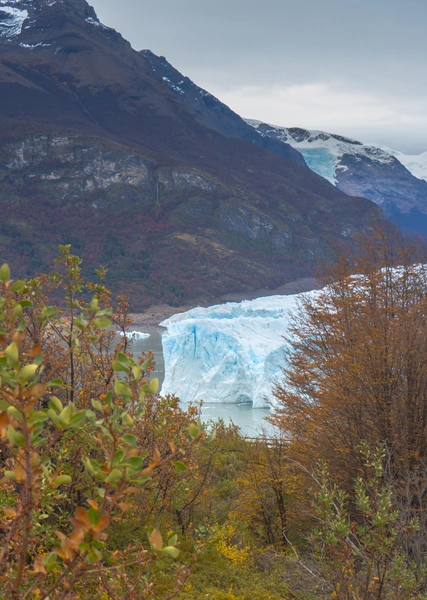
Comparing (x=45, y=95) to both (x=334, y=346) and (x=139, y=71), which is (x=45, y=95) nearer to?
(x=139, y=71)

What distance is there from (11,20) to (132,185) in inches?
2728

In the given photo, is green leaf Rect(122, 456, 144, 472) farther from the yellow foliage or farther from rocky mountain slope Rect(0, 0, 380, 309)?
rocky mountain slope Rect(0, 0, 380, 309)

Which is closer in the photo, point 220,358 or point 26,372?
point 26,372

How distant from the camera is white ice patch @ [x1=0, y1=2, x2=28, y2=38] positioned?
13925 centimetres

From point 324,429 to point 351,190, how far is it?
159749mm

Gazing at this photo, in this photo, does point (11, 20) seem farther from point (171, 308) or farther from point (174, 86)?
point (171, 308)

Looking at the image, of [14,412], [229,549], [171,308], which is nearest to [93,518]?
[14,412]

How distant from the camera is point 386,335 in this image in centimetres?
780

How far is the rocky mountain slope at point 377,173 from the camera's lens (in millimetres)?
156300

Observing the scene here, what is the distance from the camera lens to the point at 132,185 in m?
104

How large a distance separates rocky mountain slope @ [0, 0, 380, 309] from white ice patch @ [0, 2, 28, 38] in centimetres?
34

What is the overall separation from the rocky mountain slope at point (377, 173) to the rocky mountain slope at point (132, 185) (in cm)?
2458

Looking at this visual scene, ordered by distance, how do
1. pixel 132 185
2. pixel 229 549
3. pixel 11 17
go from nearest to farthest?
pixel 229 549 < pixel 132 185 < pixel 11 17

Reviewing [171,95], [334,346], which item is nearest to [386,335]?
[334,346]
